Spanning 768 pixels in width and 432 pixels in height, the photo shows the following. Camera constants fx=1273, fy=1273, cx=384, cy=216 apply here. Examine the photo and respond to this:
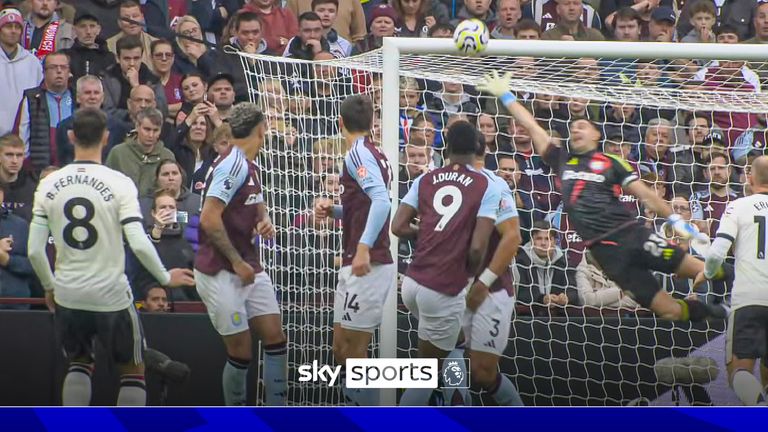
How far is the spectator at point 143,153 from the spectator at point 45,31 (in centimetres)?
91

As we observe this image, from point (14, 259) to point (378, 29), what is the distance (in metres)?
2.92

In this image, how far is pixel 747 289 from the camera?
6.26 metres

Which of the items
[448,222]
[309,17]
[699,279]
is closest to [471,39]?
[448,222]

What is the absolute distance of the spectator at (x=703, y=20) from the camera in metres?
8.40

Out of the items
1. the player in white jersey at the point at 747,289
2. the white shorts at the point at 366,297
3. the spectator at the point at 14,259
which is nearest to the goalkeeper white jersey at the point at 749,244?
the player in white jersey at the point at 747,289

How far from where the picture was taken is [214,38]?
8.12 metres

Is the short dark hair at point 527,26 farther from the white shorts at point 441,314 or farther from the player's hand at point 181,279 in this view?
the player's hand at point 181,279

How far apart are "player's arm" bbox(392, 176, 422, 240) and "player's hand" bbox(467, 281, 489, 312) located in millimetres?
381

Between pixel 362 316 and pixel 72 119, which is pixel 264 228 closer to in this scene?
pixel 362 316

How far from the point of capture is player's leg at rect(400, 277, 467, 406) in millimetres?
6164

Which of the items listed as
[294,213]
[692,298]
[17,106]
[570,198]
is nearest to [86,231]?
[294,213]

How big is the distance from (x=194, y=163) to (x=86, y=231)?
4.10 ft

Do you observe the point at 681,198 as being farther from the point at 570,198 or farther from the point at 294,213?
the point at 294,213

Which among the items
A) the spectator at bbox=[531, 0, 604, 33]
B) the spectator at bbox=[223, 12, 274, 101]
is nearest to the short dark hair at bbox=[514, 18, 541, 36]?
the spectator at bbox=[531, 0, 604, 33]
